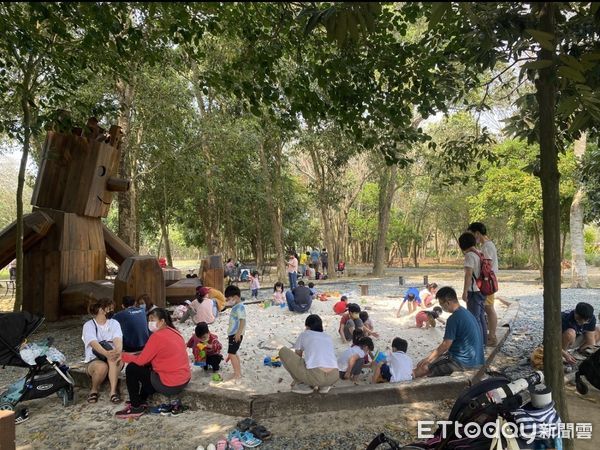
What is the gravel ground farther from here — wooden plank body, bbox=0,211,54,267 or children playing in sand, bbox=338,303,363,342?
wooden plank body, bbox=0,211,54,267

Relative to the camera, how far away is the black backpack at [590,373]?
5.08 meters

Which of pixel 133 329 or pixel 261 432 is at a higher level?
pixel 133 329

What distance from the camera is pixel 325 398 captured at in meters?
4.85

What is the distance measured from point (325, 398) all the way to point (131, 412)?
7.25 ft

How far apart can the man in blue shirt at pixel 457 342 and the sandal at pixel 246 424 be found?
7.61ft

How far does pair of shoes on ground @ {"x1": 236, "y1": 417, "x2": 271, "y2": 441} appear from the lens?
4219 mm

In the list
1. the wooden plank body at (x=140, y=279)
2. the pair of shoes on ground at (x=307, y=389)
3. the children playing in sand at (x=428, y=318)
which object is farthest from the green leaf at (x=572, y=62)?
the wooden plank body at (x=140, y=279)

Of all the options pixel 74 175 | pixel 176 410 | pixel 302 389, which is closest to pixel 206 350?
pixel 176 410

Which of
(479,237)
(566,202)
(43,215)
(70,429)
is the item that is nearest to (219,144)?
(43,215)

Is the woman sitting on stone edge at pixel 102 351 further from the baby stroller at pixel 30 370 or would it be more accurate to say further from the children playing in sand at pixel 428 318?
the children playing in sand at pixel 428 318

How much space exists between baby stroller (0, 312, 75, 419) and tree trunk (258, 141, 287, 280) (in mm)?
14876

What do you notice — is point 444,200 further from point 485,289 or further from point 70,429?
point 70,429

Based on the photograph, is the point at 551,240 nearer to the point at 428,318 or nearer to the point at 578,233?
the point at 428,318

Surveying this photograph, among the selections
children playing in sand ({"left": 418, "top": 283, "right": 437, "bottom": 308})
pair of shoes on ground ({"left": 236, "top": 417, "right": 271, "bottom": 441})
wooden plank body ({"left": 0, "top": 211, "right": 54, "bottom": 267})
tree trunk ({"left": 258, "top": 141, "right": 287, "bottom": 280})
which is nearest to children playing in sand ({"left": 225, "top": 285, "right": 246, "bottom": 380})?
pair of shoes on ground ({"left": 236, "top": 417, "right": 271, "bottom": 441})
